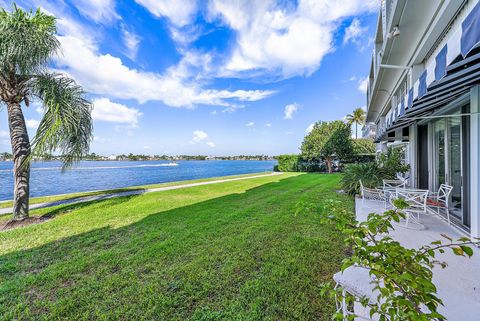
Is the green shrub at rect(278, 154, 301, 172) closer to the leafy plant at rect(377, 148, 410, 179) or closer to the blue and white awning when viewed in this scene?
the leafy plant at rect(377, 148, 410, 179)

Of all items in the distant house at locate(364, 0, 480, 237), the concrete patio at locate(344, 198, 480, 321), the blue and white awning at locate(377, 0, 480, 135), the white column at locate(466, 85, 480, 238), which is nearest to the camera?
the blue and white awning at locate(377, 0, 480, 135)

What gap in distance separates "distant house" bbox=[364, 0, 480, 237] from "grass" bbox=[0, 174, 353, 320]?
2.34 meters

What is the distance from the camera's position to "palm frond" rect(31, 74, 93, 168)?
573 centimetres

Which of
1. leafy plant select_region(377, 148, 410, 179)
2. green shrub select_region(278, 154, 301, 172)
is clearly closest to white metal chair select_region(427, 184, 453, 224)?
leafy plant select_region(377, 148, 410, 179)

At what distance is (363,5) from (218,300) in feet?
39.9

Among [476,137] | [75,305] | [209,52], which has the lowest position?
[75,305]

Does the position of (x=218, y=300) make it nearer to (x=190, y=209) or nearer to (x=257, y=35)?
(x=190, y=209)

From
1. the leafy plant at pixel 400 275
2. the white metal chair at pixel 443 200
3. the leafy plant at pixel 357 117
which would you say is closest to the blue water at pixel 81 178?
the leafy plant at pixel 400 275

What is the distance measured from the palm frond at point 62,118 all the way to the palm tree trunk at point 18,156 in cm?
69

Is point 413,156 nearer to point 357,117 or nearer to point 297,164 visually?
point 297,164

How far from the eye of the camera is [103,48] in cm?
1305

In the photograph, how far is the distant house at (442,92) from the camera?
2.51 m

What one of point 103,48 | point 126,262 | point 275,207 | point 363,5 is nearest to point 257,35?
point 363,5

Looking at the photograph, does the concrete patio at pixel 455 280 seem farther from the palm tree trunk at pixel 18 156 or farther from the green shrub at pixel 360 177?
the palm tree trunk at pixel 18 156
